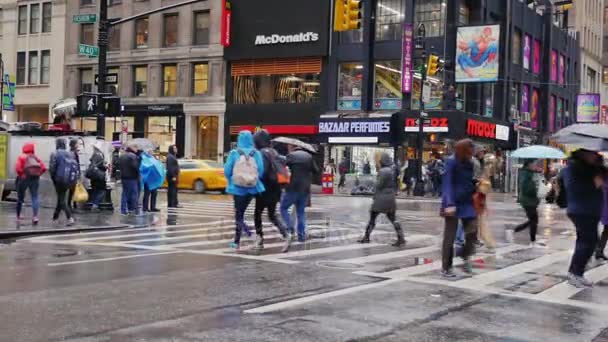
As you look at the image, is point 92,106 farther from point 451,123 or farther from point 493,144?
point 493,144

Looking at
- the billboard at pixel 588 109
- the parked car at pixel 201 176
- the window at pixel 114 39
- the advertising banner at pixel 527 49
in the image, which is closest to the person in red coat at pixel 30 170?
the parked car at pixel 201 176

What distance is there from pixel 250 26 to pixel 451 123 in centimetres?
1367

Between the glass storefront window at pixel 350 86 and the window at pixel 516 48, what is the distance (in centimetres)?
1110

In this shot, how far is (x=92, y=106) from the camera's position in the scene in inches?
750

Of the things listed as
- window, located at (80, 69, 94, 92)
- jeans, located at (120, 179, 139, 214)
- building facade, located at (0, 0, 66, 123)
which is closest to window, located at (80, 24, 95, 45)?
building facade, located at (0, 0, 66, 123)

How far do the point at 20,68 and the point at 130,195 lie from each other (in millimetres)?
37614

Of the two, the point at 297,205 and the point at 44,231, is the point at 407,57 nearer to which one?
the point at 297,205

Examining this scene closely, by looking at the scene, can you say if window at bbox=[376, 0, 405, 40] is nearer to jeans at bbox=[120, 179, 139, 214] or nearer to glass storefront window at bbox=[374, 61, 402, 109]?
glass storefront window at bbox=[374, 61, 402, 109]

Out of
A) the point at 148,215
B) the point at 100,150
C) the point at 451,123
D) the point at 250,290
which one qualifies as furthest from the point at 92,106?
the point at 451,123

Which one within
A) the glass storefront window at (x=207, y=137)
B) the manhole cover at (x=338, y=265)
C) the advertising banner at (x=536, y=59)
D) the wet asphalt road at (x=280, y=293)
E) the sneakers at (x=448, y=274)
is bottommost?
the wet asphalt road at (x=280, y=293)

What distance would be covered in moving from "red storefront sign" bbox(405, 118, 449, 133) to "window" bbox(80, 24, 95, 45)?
2261 cm

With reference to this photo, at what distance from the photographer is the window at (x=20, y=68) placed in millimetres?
50812

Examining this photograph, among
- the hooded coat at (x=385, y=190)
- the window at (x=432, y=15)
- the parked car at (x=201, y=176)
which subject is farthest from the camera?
the window at (x=432, y=15)

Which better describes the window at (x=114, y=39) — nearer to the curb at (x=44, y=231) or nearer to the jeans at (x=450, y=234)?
the curb at (x=44, y=231)
